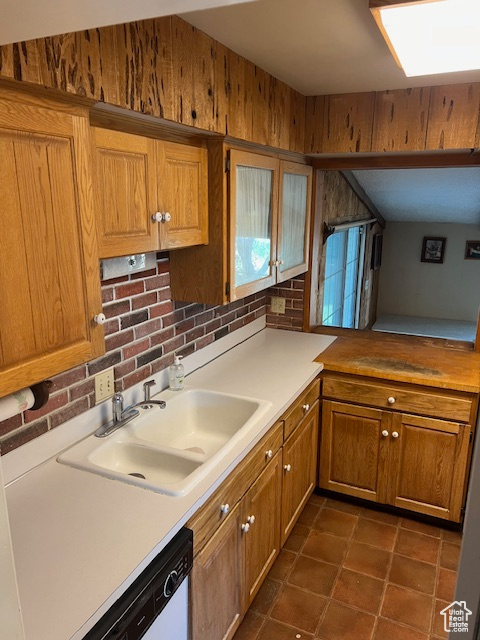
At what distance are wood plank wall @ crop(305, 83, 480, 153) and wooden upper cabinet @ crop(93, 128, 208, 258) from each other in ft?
3.52

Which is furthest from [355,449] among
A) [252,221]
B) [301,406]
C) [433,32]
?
[433,32]

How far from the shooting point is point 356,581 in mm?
2309

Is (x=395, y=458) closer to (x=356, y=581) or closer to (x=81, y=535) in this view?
(x=356, y=581)

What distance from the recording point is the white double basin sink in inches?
62.7

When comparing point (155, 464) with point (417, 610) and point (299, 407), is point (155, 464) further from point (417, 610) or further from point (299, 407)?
point (417, 610)

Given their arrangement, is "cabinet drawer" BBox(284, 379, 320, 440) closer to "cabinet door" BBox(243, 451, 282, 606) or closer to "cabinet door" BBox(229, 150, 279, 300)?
"cabinet door" BBox(243, 451, 282, 606)

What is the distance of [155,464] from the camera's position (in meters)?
1.75

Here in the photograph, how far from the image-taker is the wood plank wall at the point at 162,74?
110cm

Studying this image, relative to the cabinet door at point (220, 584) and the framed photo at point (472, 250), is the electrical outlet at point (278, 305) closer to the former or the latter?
the cabinet door at point (220, 584)

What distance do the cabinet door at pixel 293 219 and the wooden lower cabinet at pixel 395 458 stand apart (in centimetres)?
A: 84

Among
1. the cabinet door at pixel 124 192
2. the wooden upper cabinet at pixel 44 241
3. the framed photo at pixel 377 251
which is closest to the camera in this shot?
the wooden upper cabinet at pixel 44 241

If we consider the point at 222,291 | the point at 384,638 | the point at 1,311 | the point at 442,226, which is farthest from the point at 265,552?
the point at 442,226

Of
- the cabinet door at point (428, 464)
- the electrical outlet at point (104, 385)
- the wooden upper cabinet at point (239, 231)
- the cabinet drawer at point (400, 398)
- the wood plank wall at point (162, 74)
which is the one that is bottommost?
the cabinet door at point (428, 464)

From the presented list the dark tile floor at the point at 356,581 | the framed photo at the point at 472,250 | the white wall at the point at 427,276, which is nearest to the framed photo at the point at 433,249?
the white wall at the point at 427,276
